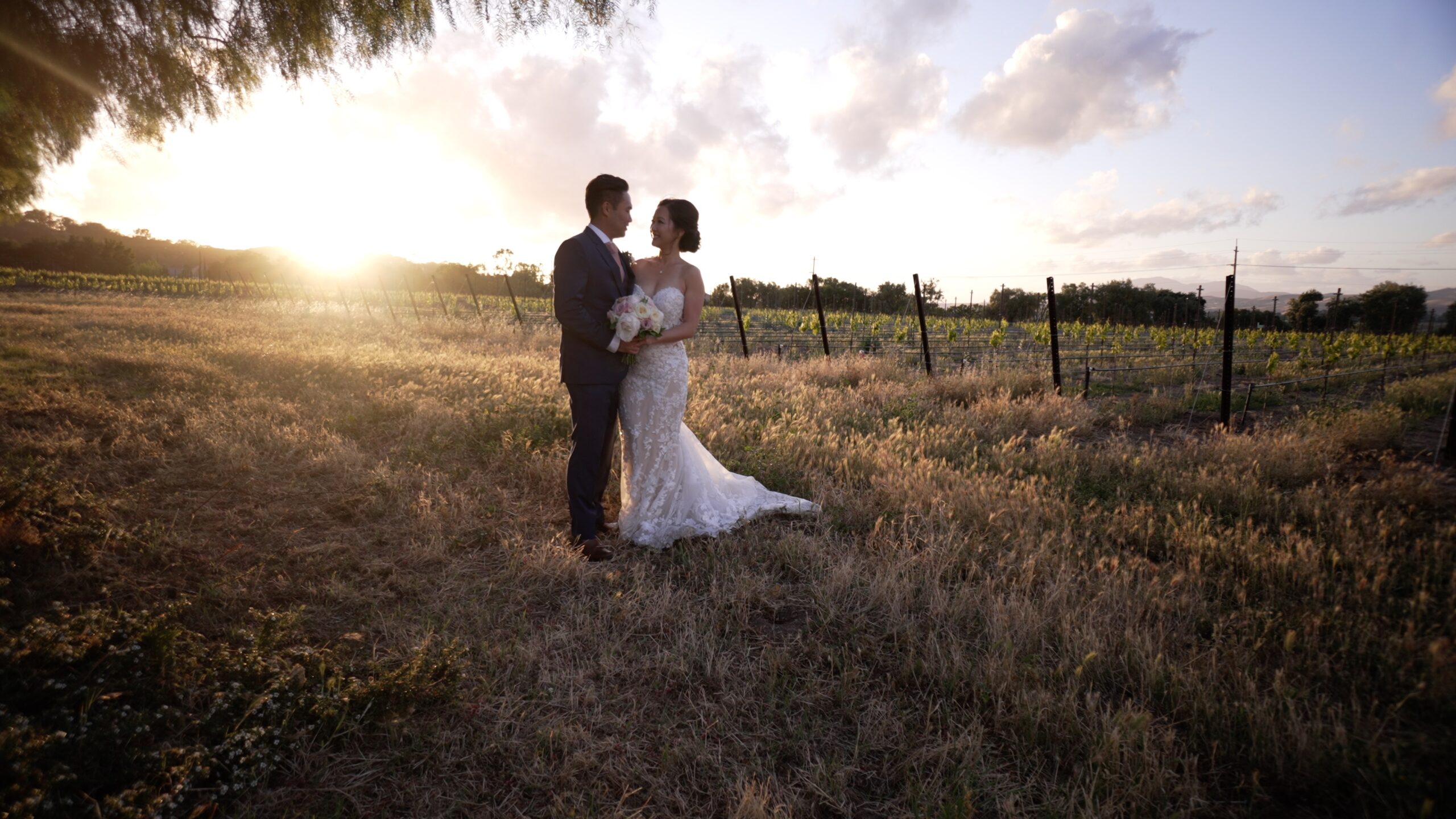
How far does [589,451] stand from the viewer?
13.1 ft

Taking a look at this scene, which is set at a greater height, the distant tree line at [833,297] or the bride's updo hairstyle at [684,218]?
the distant tree line at [833,297]

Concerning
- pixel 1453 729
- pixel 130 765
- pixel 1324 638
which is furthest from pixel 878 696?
pixel 130 765

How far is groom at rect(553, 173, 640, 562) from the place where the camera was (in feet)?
12.3

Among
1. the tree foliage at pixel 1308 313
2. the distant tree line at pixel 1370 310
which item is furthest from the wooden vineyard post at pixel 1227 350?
the tree foliage at pixel 1308 313

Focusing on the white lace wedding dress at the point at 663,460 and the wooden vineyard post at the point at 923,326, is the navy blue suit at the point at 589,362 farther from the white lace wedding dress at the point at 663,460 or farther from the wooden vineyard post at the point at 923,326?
the wooden vineyard post at the point at 923,326

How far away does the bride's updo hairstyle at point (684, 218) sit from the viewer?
4004 millimetres

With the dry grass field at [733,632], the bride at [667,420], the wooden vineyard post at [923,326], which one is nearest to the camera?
the dry grass field at [733,632]

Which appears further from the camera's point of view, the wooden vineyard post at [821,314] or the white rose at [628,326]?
the wooden vineyard post at [821,314]

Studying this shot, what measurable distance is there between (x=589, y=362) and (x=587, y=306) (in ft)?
1.19

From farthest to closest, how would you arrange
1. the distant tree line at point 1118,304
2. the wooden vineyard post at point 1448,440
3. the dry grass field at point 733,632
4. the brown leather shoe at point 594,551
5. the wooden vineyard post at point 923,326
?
the distant tree line at point 1118,304, the wooden vineyard post at point 923,326, the wooden vineyard post at point 1448,440, the brown leather shoe at point 594,551, the dry grass field at point 733,632

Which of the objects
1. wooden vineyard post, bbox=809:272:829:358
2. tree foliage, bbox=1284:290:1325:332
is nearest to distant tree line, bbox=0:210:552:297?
wooden vineyard post, bbox=809:272:829:358

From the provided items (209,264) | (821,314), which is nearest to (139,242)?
(209,264)

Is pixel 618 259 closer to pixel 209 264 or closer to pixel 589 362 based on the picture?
pixel 589 362

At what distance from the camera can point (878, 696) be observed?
2.67 metres
